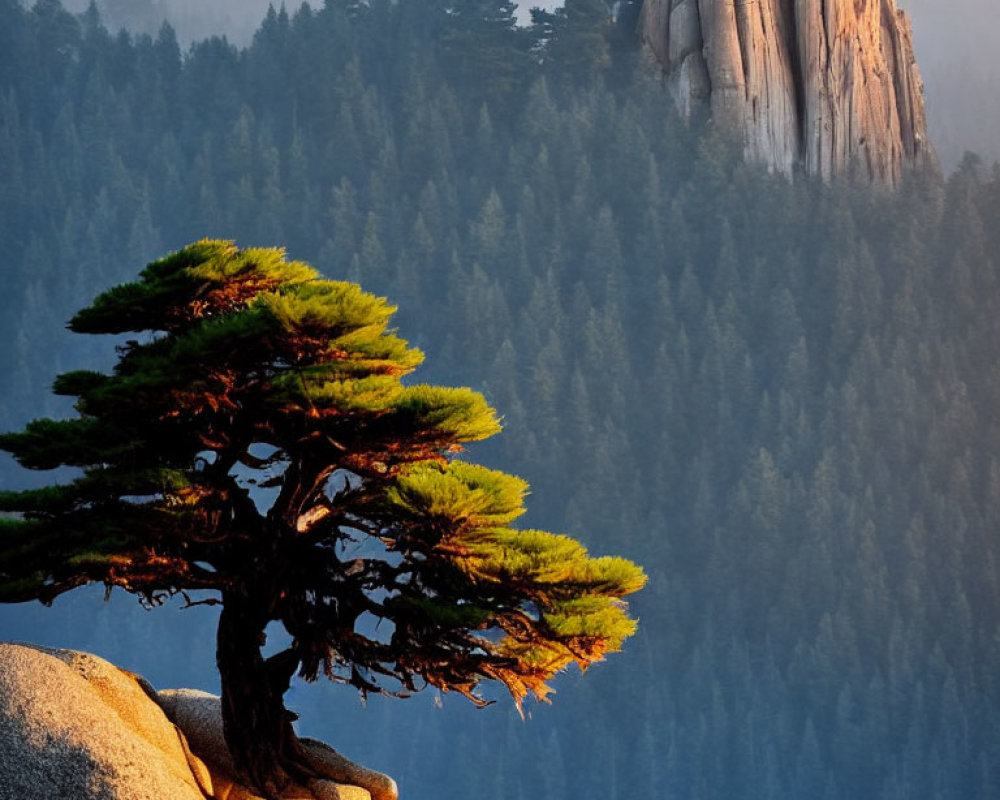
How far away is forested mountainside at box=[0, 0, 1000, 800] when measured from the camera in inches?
2493

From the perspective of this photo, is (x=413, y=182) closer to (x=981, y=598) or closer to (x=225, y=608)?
(x=981, y=598)

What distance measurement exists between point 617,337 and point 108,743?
7714 cm

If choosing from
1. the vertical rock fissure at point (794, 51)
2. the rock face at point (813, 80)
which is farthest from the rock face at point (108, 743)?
the vertical rock fissure at point (794, 51)

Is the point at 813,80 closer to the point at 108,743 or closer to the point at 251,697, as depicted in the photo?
the point at 251,697

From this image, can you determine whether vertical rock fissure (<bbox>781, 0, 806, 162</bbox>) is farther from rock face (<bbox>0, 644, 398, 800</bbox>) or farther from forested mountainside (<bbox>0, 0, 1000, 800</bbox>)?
rock face (<bbox>0, 644, 398, 800</bbox>)

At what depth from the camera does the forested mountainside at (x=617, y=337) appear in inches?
2493

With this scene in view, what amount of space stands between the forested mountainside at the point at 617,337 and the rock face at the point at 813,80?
8.33 ft

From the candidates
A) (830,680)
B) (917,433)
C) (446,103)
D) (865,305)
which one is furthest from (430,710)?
(446,103)

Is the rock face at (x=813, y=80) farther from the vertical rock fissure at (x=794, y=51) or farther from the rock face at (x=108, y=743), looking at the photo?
the rock face at (x=108, y=743)

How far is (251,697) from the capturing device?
1002cm

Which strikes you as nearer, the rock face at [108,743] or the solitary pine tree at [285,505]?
→ the rock face at [108,743]

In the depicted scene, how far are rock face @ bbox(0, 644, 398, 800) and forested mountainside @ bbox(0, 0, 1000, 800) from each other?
50309 mm

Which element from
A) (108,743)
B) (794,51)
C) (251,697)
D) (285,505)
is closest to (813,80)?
(794,51)

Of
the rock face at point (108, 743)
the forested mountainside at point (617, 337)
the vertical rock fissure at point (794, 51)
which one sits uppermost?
the vertical rock fissure at point (794, 51)
